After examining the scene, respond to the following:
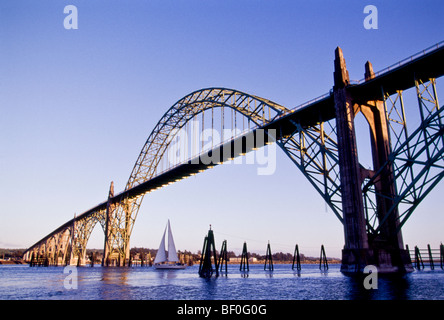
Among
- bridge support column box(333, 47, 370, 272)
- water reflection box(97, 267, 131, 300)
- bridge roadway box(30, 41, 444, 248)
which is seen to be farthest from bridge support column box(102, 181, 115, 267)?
bridge support column box(333, 47, 370, 272)

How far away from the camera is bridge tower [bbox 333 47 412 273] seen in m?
21.7

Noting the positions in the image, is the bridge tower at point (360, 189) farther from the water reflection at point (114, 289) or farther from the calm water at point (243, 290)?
the water reflection at point (114, 289)

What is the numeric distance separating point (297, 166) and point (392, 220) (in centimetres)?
778

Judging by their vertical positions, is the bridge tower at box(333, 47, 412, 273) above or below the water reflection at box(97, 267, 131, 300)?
above

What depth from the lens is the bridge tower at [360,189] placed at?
21719 mm

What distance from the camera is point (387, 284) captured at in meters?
19.1

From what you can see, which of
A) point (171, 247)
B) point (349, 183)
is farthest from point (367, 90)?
point (171, 247)

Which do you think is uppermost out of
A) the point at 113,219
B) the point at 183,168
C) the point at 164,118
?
the point at 164,118

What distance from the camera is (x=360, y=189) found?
889 inches

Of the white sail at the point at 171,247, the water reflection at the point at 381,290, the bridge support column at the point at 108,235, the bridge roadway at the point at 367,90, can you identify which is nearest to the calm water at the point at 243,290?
the water reflection at the point at 381,290

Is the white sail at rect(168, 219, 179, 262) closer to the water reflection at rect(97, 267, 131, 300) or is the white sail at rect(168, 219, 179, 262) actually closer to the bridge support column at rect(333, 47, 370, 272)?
the water reflection at rect(97, 267, 131, 300)
